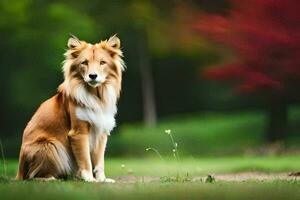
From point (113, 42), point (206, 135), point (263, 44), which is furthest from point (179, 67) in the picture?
point (113, 42)

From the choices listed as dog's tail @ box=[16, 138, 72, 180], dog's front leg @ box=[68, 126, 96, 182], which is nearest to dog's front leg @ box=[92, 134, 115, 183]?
dog's front leg @ box=[68, 126, 96, 182]

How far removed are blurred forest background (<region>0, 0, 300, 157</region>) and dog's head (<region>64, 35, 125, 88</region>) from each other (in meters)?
6.48

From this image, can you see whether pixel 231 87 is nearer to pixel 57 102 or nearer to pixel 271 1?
pixel 271 1

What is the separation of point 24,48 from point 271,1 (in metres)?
4.78

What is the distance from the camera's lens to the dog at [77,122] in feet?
25.7

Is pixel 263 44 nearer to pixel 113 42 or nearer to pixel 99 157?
pixel 113 42

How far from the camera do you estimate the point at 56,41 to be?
15.2m

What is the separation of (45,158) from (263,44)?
7.99 metres


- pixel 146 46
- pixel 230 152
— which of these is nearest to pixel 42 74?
pixel 146 46

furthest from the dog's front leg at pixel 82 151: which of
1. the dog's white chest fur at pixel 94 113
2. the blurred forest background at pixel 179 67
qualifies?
the blurred forest background at pixel 179 67

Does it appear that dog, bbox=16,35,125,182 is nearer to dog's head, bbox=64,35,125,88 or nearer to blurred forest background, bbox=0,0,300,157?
dog's head, bbox=64,35,125,88

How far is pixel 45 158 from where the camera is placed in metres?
7.80

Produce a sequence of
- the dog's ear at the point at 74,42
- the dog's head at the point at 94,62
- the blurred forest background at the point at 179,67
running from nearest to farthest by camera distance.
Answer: the dog's head at the point at 94,62, the dog's ear at the point at 74,42, the blurred forest background at the point at 179,67

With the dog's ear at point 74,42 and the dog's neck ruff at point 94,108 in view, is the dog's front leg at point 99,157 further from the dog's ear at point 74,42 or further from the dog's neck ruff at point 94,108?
the dog's ear at point 74,42
